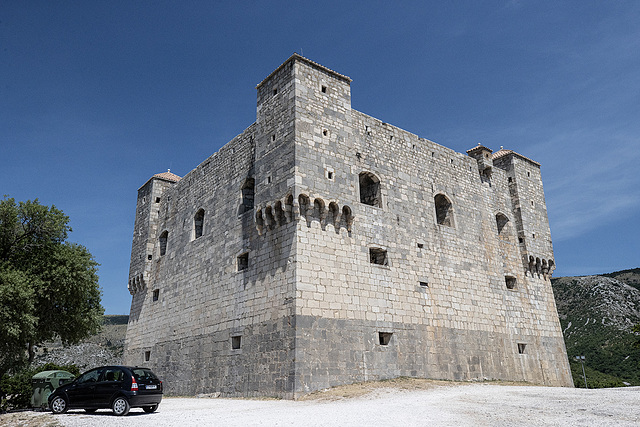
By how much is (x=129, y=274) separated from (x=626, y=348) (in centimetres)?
4243

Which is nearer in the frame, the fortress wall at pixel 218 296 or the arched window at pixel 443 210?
A: the fortress wall at pixel 218 296

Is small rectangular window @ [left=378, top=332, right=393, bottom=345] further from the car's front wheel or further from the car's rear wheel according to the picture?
the car's front wheel

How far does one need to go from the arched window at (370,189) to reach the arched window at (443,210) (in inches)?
141

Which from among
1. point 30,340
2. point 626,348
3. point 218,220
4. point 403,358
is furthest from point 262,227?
point 626,348

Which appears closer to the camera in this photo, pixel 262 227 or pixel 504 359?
pixel 262 227

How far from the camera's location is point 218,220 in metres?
19.8

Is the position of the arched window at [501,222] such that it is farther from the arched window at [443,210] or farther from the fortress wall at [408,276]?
the arched window at [443,210]

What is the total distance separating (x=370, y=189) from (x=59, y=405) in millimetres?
12202

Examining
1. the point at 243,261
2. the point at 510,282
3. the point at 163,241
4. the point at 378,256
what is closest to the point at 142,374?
the point at 243,261

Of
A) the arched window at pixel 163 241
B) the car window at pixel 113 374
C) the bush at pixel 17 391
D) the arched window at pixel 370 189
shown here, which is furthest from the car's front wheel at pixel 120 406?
the arched window at pixel 163 241

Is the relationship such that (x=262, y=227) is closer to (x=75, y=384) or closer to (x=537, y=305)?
(x=75, y=384)

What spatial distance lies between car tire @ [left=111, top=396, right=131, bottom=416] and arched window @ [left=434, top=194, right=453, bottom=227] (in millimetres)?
14142

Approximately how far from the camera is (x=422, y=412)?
9.52 metres

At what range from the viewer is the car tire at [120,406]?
34.7ft
